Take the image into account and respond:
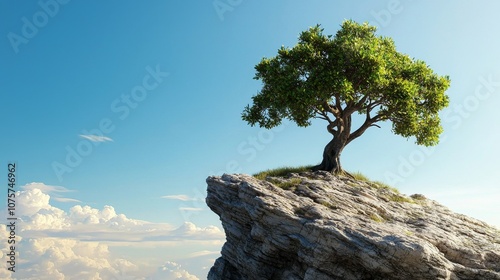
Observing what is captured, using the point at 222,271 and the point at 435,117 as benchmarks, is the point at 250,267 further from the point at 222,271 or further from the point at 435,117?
the point at 435,117

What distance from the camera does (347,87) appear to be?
110 ft

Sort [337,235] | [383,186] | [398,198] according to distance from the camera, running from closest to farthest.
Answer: [337,235] < [398,198] < [383,186]

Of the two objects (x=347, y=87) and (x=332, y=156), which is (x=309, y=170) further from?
(x=347, y=87)

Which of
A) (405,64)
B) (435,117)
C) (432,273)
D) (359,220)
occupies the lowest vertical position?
(432,273)

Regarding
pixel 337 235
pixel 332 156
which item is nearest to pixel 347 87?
pixel 332 156

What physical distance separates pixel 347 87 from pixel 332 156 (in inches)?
278

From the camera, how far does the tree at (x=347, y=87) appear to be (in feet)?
113

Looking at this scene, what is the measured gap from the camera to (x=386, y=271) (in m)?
21.0

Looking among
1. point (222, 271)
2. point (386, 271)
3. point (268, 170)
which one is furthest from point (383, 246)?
point (268, 170)

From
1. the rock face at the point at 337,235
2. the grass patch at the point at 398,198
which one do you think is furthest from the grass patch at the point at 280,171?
the grass patch at the point at 398,198

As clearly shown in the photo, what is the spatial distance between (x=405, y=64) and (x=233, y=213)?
21648mm

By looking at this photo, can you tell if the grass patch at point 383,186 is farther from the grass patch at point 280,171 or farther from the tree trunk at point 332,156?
the grass patch at point 280,171

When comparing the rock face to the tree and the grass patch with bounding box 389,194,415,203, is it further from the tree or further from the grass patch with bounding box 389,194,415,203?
the tree

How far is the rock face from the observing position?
21.0 meters
